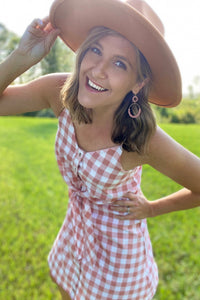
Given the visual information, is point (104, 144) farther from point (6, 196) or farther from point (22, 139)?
point (22, 139)

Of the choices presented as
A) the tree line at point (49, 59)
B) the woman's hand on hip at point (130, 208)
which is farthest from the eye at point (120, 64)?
the woman's hand on hip at point (130, 208)

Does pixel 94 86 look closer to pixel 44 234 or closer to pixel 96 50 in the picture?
pixel 96 50

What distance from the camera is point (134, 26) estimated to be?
3.74ft

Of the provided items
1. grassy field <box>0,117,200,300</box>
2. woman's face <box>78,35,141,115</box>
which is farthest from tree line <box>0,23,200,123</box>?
grassy field <box>0,117,200,300</box>

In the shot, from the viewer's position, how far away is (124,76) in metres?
1.28

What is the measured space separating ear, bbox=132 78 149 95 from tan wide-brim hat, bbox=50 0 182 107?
0.05 meters

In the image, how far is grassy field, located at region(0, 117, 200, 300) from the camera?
258 cm

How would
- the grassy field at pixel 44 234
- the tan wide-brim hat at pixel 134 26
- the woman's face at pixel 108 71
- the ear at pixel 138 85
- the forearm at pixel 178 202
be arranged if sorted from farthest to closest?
the grassy field at pixel 44 234, the forearm at pixel 178 202, the ear at pixel 138 85, the woman's face at pixel 108 71, the tan wide-brim hat at pixel 134 26

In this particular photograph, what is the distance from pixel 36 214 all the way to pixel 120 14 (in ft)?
10.9

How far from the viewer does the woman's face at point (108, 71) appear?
4.10ft

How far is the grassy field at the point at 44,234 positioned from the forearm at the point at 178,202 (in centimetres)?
122

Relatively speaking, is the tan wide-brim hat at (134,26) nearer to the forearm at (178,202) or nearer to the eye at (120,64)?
the eye at (120,64)

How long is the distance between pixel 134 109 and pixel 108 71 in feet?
0.88

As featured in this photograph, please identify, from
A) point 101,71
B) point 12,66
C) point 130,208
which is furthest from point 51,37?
point 130,208
